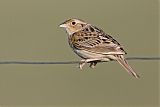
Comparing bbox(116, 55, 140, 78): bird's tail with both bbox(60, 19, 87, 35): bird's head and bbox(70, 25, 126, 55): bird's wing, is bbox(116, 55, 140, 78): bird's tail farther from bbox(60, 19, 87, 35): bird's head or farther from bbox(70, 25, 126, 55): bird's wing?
bbox(60, 19, 87, 35): bird's head

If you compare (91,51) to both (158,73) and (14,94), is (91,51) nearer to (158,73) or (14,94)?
(14,94)

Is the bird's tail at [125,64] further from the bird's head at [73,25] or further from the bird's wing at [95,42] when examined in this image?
the bird's head at [73,25]

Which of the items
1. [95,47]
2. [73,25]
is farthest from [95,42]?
[73,25]

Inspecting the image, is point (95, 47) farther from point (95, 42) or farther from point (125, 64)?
point (125, 64)

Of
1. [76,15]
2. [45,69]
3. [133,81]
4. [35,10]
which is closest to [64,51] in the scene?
[45,69]

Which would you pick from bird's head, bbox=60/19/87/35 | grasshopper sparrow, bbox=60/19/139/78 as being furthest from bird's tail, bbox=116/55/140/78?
bird's head, bbox=60/19/87/35

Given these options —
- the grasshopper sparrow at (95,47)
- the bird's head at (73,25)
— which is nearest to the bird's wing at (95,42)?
the grasshopper sparrow at (95,47)
